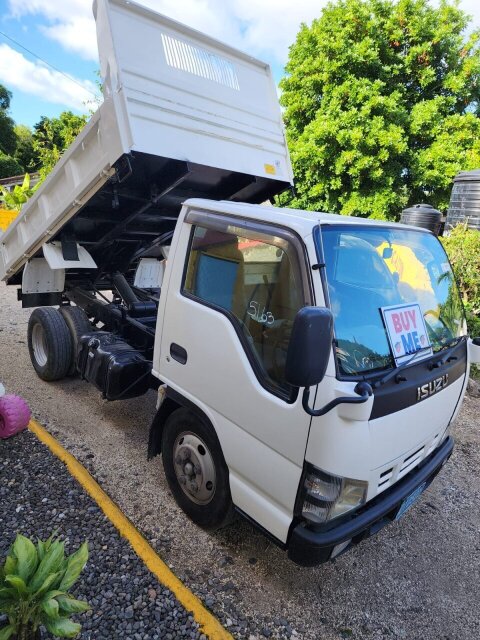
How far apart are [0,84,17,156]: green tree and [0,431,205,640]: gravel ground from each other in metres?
48.9

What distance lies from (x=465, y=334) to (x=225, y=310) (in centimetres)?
162

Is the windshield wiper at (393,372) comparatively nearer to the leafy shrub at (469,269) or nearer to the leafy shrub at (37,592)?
the leafy shrub at (37,592)

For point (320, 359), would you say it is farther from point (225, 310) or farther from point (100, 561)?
point (100, 561)

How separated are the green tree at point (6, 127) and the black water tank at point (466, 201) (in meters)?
46.6

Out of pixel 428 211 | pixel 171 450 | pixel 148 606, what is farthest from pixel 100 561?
pixel 428 211

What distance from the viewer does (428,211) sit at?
950cm

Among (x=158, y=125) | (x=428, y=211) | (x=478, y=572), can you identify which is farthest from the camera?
(x=428, y=211)

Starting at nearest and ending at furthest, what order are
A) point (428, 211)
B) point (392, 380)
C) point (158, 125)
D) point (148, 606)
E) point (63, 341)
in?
point (392, 380) → point (148, 606) → point (158, 125) → point (63, 341) → point (428, 211)

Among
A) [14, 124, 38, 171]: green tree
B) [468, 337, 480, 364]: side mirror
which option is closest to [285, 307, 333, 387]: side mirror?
[468, 337, 480, 364]: side mirror

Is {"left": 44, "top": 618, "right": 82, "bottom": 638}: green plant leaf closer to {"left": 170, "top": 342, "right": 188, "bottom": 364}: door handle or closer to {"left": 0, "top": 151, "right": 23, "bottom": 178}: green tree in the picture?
{"left": 170, "top": 342, "right": 188, "bottom": 364}: door handle

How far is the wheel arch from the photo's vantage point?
2.46 m

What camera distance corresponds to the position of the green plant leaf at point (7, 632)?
1.44 metres

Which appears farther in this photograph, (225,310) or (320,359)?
(225,310)


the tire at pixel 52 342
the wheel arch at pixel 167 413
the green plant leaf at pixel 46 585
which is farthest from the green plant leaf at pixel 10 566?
the tire at pixel 52 342
